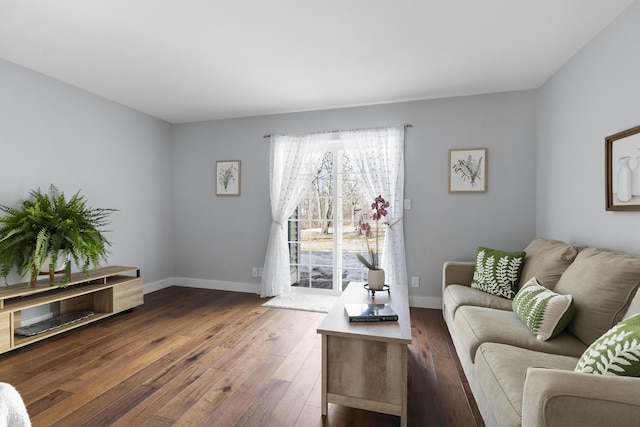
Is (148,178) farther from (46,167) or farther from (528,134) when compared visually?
(528,134)

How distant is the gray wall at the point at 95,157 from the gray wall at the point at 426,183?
63cm

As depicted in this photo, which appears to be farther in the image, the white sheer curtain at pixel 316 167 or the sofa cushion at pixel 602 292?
the white sheer curtain at pixel 316 167

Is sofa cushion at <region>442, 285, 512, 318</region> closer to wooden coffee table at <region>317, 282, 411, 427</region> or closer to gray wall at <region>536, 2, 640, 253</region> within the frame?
gray wall at <region>536, 2, 640, 253</region>

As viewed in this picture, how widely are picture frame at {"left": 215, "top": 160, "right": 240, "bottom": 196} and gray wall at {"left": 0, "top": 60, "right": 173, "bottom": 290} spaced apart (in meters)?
0.85

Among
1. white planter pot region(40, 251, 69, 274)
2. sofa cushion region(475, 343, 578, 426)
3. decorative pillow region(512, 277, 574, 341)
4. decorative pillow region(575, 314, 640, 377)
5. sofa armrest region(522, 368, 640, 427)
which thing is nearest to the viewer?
sofa armrest region(522, 368, 640, 427)

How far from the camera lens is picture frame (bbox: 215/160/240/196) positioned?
14.3 ft

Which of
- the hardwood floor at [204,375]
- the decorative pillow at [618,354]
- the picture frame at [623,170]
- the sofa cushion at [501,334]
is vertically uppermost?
the picture frame at [623,170]

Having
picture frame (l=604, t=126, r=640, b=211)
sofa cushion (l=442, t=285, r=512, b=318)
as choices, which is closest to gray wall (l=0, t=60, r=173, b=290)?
sofa cushion (l=442, t=285, r=512, b=318)

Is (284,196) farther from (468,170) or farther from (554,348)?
(554,348)

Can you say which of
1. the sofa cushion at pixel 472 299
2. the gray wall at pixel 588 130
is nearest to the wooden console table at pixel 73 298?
the sofa cushion at pixel 472 299

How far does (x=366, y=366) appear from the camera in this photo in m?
1.66

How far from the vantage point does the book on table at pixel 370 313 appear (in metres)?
1.79

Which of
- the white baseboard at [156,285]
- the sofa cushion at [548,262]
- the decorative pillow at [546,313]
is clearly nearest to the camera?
the decorative pillow at [546,313]

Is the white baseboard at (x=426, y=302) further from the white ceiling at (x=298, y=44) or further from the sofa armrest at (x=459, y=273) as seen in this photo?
the white ceiling at (x=298, y=44)
